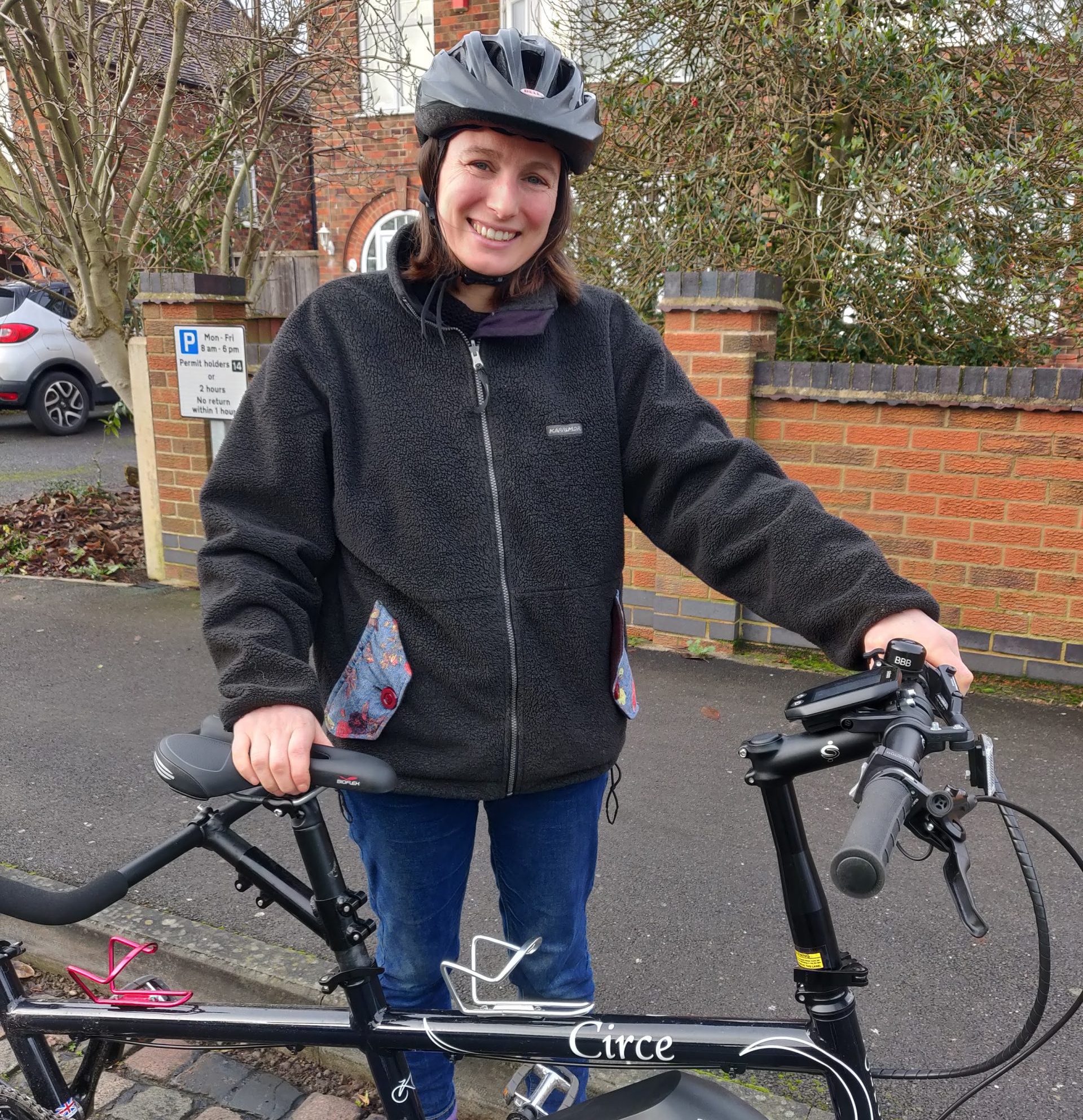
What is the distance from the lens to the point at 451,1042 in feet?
5.46

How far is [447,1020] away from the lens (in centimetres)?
169

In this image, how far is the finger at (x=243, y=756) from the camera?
152cm

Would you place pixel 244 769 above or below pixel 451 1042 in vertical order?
above

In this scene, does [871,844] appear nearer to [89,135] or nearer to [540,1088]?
[540,1088]

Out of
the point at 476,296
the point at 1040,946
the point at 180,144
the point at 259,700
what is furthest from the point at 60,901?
the point at 180,144

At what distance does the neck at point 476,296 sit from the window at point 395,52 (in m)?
5.45

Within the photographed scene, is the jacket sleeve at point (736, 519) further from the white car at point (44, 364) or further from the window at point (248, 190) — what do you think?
the white car at point (44, 364)

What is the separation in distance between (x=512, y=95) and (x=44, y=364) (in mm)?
12259

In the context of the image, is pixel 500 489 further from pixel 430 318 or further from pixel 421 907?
pixel 421 907

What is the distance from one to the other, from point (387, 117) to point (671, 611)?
927 cm

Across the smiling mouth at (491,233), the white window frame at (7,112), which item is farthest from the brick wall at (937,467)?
the white window frame at (7,112)

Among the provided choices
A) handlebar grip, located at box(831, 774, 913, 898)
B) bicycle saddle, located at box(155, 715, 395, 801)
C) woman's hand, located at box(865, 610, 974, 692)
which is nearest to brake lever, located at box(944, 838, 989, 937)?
handlebar grip, located at box(831, 774, 913, 898)

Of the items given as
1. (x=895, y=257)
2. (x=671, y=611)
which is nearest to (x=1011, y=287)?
(x=895, y=257)

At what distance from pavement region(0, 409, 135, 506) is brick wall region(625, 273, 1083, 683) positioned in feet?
17.8
